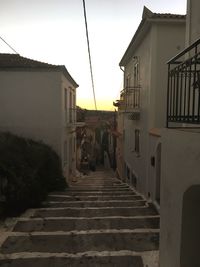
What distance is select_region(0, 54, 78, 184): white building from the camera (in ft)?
55.7

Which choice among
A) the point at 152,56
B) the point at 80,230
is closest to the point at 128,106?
the point at 152,56

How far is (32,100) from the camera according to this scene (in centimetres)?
1722

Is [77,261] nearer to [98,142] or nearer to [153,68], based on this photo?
[153,68]

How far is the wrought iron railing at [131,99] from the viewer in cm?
1619

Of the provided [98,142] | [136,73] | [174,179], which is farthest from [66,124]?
[98,142]

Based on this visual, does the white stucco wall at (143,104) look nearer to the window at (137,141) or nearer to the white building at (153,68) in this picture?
the white building at (153,68)

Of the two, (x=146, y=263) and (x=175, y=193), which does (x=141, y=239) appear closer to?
(x=146, y=263)

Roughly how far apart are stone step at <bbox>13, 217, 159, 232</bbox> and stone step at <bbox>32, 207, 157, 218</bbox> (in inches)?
27.6

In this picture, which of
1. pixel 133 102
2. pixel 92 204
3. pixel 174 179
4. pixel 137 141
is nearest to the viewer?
pixel 174 179

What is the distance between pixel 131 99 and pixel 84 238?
10807 millimetres

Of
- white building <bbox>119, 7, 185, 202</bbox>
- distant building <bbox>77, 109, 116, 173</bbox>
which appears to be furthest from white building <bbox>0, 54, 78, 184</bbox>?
distant building <bbox>77, 109, 116, 173</bbox>

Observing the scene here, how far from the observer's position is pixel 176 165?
16.8 feet

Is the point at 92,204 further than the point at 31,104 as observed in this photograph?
No

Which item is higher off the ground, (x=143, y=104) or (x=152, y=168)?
(x=143, y=104)
